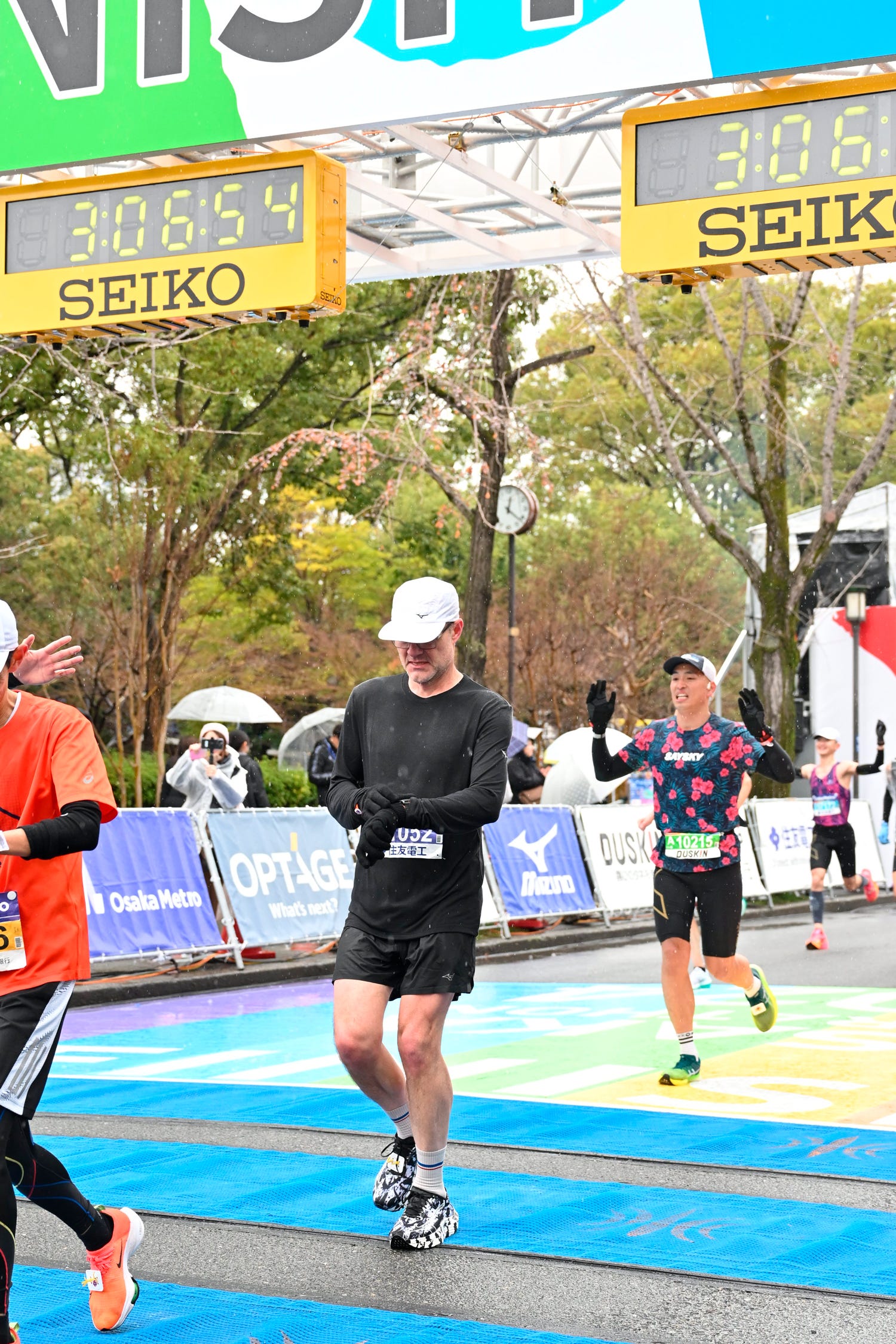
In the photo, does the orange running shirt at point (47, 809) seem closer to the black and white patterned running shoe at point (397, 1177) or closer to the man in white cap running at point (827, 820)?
the black and white patterned running shoe at point (397, 1177)

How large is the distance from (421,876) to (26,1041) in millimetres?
1637

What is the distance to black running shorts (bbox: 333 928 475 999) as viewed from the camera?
5367 mm

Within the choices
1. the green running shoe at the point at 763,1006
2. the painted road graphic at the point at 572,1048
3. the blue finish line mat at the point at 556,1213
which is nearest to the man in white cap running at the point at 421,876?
the blue finish line mat at the point at 556,1213

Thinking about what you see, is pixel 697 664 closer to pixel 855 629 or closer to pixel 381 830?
pixel 381 830

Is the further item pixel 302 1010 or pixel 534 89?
pixel 302 1010

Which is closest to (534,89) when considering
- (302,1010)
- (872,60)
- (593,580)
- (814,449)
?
(872,60)

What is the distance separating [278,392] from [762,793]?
11.6 meters

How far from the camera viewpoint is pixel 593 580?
4006 cm

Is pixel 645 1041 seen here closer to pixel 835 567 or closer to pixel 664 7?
pixel 664 7

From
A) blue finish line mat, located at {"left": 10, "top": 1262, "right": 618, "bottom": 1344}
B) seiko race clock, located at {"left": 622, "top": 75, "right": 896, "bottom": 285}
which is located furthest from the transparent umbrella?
blue finish line mat, located at {"left": 10, "top": 1262, "right": 618, "bottom": 1344}

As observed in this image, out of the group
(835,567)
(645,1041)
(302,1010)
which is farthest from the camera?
(835,567)

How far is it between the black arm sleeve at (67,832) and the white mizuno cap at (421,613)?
149 centimetres

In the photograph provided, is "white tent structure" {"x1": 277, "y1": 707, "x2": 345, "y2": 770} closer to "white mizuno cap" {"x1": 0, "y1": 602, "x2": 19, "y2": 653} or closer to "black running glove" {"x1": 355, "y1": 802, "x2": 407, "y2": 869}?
"black running glove" {"x1": 355, "y1": 802, "x2": 407, "y2": 869}

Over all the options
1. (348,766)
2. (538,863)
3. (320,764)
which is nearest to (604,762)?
(348,766)
